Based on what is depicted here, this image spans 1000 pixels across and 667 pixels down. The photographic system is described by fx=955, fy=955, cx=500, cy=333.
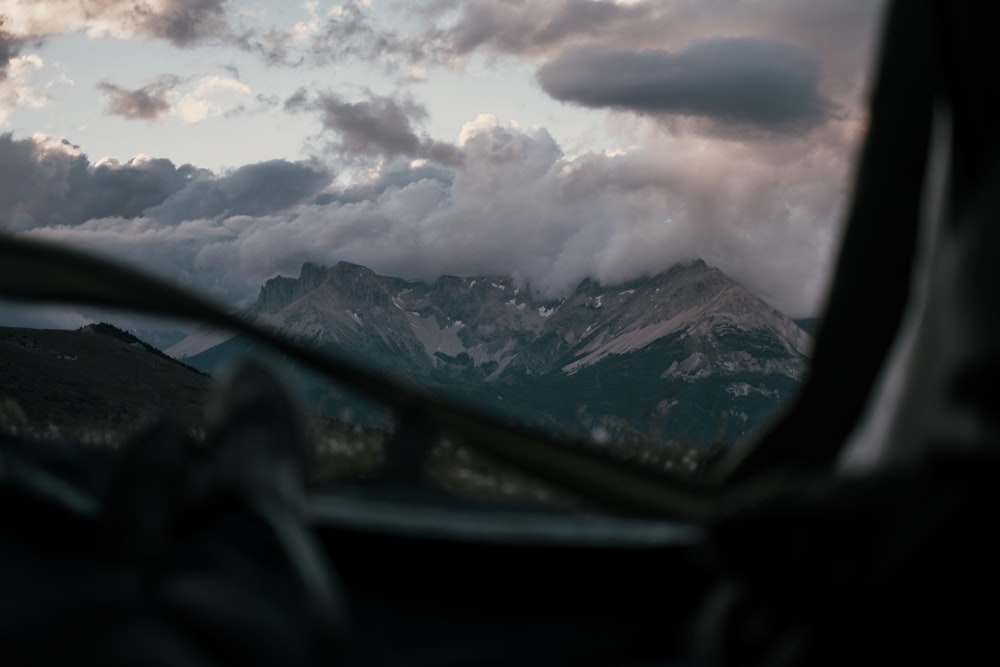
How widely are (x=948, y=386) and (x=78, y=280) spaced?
203 cm

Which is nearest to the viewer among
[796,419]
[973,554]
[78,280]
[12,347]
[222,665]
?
[973,554]

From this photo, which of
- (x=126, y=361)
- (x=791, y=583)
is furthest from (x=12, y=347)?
(x=791, y=583)

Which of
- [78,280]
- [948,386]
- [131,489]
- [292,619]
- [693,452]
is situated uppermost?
[78,280]

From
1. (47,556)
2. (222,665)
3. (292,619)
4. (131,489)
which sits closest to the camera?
(222,665)

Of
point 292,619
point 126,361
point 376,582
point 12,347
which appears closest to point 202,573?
point 292,619

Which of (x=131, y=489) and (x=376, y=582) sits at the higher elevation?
(x=131, y=489)

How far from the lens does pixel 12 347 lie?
79.2 meters

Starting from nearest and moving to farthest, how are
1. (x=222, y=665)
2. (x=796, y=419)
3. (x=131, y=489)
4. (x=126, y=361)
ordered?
1. (x=222, y=665)
2. (x=131, y=489)
3. (x=796, y=419)
4. (x=126, y=361)

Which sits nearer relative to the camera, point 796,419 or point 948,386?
point 948,386

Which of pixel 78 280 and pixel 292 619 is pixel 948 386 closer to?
pixel 292 619

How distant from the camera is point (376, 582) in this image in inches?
108

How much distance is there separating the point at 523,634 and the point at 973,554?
47.7 inches

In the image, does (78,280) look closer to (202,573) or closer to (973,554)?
(202,573)

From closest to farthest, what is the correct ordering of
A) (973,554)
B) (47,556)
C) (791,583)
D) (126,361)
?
(973,554)
(791,583)
(47,556)
(126,361)
